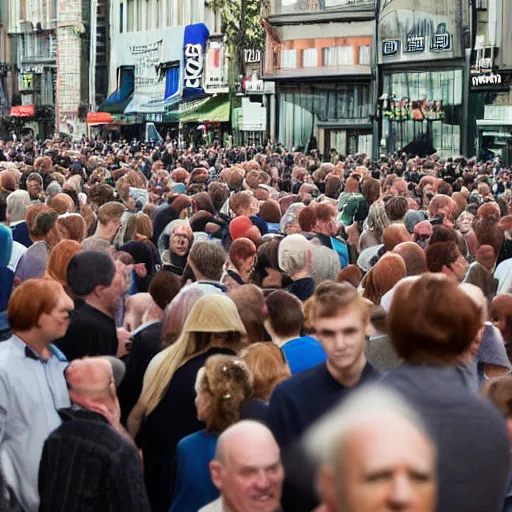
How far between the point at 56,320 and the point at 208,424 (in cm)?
95

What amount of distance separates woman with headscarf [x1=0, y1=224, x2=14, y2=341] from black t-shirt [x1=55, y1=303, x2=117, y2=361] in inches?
37.2

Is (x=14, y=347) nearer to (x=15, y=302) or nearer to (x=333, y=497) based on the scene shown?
(x=15, y=302)

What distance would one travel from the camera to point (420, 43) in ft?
176

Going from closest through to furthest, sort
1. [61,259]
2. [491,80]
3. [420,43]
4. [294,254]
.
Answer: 1. [61,259]
2. [294,254]
3. [491,80]
4. [420,43]

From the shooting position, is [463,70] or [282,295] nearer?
[282,295]

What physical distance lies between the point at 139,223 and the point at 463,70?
140ft

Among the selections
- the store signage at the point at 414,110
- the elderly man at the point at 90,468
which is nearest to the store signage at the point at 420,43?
the store signage at the point at 414,110

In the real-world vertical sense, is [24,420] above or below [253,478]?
below

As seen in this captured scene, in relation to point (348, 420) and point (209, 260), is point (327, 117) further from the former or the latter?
point (348, 420)

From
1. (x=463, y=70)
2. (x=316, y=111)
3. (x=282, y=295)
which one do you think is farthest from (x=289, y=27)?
(x=282, y=295)

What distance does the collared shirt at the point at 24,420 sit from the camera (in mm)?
5547

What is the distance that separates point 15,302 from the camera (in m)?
5.87

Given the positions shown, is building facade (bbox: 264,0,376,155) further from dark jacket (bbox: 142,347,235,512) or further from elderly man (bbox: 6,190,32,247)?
dark jacket (bbox: 142,347,235,512)

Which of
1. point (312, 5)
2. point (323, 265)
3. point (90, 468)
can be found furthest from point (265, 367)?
point (312, 5)
